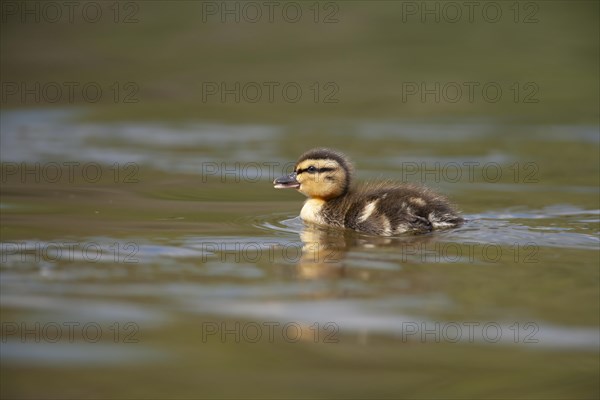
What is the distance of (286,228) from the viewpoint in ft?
23.2

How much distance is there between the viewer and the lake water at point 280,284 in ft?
14.7

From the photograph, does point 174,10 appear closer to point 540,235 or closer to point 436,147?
point 436,147

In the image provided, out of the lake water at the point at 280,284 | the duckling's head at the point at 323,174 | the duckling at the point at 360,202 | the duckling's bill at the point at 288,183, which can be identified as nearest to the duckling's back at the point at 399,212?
the duckling at the point at 360,202

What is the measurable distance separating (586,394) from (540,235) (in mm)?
2379

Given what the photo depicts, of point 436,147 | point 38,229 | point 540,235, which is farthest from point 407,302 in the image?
point 436,147

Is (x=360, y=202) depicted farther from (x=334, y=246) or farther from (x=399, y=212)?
(x=334, y=246)

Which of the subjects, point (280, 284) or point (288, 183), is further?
point (288, 183)

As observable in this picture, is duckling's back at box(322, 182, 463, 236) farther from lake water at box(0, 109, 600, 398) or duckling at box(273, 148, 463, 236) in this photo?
lake water at box(0, 109, 600, 398)

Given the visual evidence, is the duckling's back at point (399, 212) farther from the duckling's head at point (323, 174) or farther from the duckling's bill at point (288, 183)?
the duckling's bill at point (288, 183)

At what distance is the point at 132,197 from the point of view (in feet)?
26.3

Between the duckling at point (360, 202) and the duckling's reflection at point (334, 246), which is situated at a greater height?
the duckling at point (360, 202)

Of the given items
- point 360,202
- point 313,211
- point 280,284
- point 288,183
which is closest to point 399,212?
point 360,202

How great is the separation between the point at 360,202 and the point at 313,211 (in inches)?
13.3

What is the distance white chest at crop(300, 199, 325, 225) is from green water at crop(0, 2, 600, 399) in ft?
0.24
